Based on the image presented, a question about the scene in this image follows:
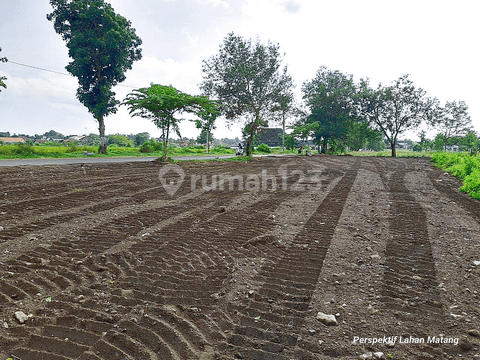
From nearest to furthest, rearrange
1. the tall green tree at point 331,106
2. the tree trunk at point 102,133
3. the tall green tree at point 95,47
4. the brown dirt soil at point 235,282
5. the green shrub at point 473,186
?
the brown dirt soil at point 235,282 < the green shrub at point 473,186 < the tall green tree at point 95,47 < the tree trunk at point 102,133 < the tall green tree at point 331,106

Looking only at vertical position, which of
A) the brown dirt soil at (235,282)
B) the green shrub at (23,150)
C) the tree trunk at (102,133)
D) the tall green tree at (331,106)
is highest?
the tall green tree at (331,106)

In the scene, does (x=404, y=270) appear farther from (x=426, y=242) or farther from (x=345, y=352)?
(x=345, y=352)

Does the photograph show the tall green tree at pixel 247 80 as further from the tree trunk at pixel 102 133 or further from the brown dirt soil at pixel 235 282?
the brown dirt soil at pixel 235 282

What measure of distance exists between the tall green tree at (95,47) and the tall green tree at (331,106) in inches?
1066

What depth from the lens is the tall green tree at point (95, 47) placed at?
24047 millimetres

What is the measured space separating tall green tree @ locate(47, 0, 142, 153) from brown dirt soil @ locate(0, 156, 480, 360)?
74.7ft

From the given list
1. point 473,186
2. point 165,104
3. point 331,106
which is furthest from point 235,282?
point 331,106

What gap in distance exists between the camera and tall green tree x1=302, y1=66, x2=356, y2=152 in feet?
137

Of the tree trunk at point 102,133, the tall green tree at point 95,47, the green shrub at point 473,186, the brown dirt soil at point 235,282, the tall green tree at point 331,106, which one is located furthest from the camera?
the tall green tree at point 331,106

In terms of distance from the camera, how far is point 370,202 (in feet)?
23.3

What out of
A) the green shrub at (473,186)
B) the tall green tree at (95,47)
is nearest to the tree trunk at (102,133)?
the tall green tree at (95,47)

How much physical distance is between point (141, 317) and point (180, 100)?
1524cm

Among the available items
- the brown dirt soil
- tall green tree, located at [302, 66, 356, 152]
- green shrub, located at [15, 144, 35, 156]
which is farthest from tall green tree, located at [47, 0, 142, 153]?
tall green tree, located at [302, 66, 356, 152]

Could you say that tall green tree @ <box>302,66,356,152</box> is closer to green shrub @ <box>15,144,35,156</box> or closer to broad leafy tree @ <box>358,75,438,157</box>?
broad leafy tree @ <box>358,75,438,157</box>
